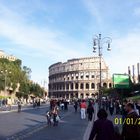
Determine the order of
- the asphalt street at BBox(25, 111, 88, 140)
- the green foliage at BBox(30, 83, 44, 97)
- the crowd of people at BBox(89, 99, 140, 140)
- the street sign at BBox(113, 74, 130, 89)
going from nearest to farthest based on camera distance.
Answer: the crowd of people at BBox(89, 99, 140, 140) → the asphalt street at BBox(25, 111, 88, 140) → the street sign at BBox(113, 74, 130, 89) → the green foliage at BBox(30, 83, 44, 97)

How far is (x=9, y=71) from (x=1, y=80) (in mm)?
7144

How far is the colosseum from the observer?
535 ft

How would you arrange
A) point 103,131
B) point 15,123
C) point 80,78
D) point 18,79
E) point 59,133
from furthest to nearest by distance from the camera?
point 80,78 → point 18,79 → point 15,123 → point 59,133 → point 103,131

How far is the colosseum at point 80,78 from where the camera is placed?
163125 millimetres

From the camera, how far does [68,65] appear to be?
17662 cm

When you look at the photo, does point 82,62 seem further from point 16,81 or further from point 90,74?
point 16,81

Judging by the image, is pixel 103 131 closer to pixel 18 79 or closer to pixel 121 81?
pixel 121 81

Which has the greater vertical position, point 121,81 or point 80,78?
point 80,78

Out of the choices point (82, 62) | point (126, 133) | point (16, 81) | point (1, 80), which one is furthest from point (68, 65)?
point (126, 133)

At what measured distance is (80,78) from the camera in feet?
554

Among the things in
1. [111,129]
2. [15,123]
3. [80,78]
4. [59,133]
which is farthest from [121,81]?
[80,78]

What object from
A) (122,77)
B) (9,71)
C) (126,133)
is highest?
(9,71)

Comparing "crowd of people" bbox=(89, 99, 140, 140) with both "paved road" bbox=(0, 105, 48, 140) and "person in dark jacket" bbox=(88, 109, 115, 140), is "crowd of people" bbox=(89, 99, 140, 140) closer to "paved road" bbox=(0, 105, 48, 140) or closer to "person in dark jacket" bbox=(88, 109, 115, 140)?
"person in dark jacket" bbox=(88, 109, 115, 140)

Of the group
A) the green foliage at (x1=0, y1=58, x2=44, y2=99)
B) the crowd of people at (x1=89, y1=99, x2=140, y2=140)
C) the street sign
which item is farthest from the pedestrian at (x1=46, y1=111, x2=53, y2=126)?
the green foliage at (x1=0, y1=58, x2=44, y2=99)
